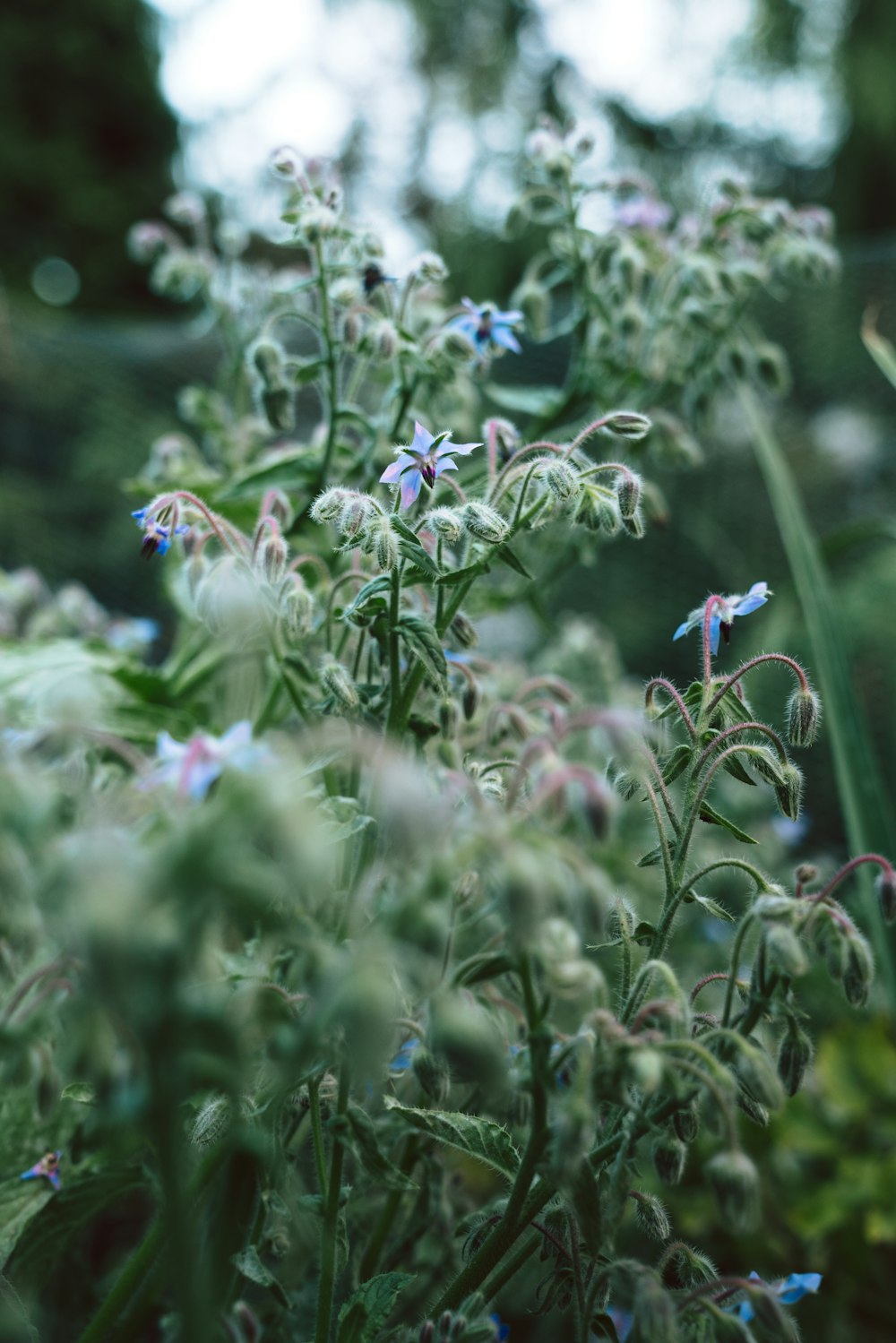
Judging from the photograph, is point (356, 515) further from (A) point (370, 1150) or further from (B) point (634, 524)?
(A) point (370, 1150)

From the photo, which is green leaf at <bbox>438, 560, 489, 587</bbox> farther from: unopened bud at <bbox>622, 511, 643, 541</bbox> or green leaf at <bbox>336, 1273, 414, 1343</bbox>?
green leaf at <bbox>336, 1273, 414, 1343</bbox>

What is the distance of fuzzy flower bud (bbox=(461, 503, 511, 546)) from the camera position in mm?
559

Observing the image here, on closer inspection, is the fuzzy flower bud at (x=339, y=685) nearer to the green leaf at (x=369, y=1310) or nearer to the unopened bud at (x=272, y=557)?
the unopened bud at (x=272, y=557)

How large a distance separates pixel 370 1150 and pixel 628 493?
0.37 meters

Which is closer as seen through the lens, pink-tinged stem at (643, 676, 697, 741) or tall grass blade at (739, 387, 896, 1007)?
pink-tinged stem at (643, 676, 697, 741)

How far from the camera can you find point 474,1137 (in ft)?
1.75

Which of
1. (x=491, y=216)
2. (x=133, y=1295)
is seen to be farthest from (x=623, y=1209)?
(x=491, y=216)

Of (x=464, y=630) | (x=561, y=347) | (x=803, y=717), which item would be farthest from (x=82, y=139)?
(x=803, y=717)

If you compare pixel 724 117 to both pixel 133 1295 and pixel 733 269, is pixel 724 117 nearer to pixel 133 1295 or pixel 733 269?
Answer: pixel 733 269

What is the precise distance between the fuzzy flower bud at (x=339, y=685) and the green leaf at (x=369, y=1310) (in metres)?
0.28

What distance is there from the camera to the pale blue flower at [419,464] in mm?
601

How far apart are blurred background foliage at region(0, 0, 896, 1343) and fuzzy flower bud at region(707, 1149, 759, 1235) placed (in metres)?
0.63

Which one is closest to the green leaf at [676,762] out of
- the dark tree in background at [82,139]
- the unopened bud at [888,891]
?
the unopened bud at [888,891]

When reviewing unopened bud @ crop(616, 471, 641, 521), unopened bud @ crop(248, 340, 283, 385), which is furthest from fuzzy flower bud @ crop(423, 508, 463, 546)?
unopened bud @ crop(248, 340, 283, 385)
